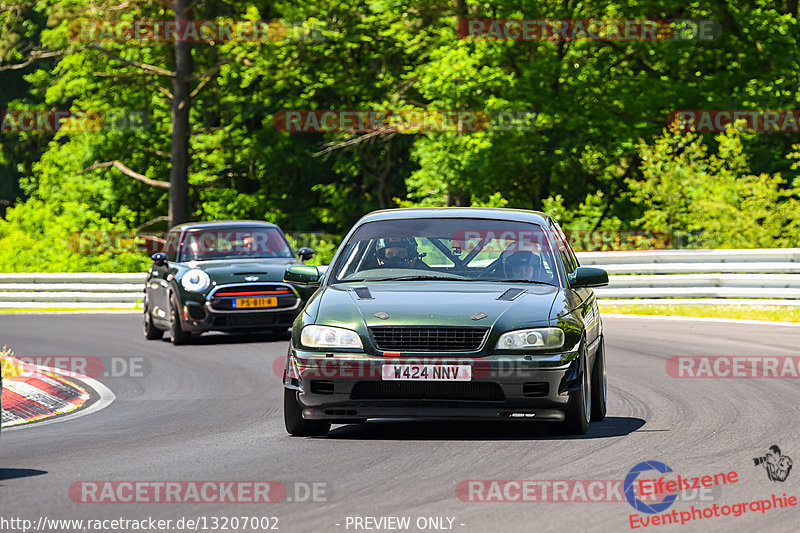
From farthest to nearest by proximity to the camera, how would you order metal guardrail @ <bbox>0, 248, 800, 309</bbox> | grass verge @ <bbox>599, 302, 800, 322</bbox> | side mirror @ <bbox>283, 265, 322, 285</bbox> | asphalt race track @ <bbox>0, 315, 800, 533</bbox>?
1. metal guardrail @ <bbox>0, 248, 800, 309</bbox>
2. grass verge @ <bbox>599, 302, 800, 322</bbox>
3. side mirror @ <bbox>283, 265, 322, 285</bbox>
4. asphalt race track @ <bbox>0, 315, 800, 533</bbox>

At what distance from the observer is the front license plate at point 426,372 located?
8.65 metres

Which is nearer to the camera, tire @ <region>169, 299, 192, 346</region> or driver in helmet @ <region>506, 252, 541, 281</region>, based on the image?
driver in helmet @ <region>506, 252, 541, 281</region>

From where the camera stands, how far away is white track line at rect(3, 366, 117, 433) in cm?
1106

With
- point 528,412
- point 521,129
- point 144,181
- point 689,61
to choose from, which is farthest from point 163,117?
point 528,412

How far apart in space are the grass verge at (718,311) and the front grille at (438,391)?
1290 cm

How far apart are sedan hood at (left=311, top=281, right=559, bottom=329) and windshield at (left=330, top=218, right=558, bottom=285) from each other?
28 cm

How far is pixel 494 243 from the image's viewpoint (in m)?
9.98

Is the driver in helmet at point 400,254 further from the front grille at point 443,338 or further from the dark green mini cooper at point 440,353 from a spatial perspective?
the front grille at point 443,338

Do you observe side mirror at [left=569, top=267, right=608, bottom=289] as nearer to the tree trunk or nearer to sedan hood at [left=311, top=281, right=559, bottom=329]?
sedan hood at [left=311, top=281, right=559, bottom=329]

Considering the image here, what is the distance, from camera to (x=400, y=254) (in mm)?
10016

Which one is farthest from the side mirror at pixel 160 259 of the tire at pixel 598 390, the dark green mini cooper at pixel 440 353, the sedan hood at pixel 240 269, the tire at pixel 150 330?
the tire at pixel 598 390

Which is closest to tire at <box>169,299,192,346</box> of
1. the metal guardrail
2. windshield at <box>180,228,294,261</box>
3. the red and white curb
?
windshield at <box>180,228,294,261</box>

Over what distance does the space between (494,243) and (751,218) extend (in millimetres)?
17429

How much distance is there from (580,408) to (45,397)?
5745mm
